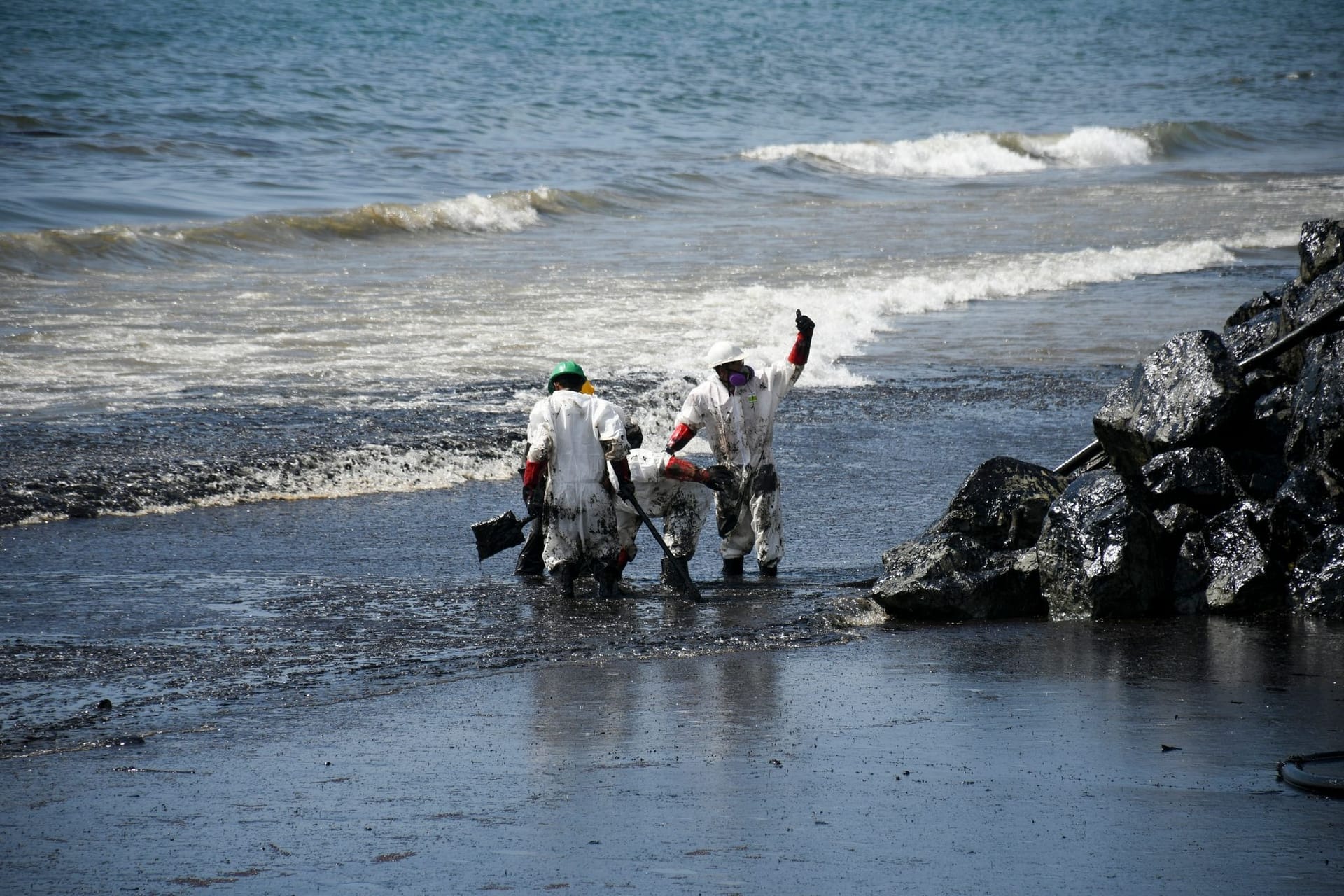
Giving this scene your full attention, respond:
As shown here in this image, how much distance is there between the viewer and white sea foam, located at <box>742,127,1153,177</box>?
36.7m

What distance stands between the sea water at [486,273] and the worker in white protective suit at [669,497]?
28.7 inches

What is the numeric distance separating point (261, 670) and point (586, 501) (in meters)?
2.37

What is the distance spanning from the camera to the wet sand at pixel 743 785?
4582mm

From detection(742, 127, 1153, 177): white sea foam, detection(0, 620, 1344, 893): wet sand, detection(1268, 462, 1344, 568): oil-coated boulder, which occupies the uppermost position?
detection(742, 127, 1153, 177): white sea foam

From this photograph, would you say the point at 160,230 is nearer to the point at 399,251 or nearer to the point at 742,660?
the point at 399,251

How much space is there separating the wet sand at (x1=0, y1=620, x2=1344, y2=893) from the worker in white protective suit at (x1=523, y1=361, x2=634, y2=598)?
174 cm

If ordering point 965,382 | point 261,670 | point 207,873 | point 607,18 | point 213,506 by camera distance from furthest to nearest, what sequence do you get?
point 607,18 → point 965,382 → point 213,506 → point 261,670 → point 207,873

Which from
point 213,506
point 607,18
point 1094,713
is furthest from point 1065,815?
point 607,18

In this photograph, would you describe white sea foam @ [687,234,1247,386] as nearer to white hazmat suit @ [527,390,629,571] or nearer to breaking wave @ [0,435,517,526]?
breaking wave @ [0,435,517,526]

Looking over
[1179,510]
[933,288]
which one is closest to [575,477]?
[1179,510]

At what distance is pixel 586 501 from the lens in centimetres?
885

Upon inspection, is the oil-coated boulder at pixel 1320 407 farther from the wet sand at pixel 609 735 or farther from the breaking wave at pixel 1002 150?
the breaking wave at pixel 1002 150

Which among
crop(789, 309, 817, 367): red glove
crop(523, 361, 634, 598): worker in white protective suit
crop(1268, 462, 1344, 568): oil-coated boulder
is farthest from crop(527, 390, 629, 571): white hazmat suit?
crop(1268, 462, 1344, 568): oil-coated boulder

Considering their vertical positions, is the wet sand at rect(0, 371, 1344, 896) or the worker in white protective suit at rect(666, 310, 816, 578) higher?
the worker in white protective suit at rect(666, 310, 816, 578)
